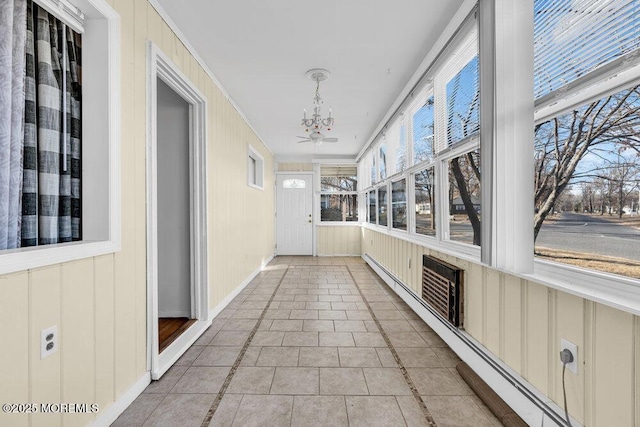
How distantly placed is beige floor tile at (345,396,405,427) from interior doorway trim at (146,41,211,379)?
135cm

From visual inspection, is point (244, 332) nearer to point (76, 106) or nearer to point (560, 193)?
point (76, 106)

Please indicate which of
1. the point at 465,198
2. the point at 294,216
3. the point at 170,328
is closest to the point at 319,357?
→ the point at 170,328

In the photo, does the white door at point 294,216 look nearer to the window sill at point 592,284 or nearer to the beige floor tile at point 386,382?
the beige floor tile at point 386,382

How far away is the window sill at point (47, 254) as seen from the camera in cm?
112

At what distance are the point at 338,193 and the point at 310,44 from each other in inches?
203

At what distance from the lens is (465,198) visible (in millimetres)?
2414

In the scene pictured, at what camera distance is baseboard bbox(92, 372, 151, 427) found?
61.4 inches

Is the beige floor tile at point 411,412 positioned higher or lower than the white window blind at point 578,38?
lower

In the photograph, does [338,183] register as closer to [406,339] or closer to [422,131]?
[422,131]

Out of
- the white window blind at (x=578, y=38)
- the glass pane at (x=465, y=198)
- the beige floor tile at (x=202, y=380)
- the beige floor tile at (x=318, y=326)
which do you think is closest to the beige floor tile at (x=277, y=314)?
the beige floor tile at (x=318, y=326)

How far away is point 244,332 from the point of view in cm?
283

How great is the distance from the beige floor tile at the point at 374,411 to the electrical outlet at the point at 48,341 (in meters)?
1.48

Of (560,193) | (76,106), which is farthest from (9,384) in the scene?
(560,193)

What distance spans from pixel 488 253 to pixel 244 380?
1794 mm
